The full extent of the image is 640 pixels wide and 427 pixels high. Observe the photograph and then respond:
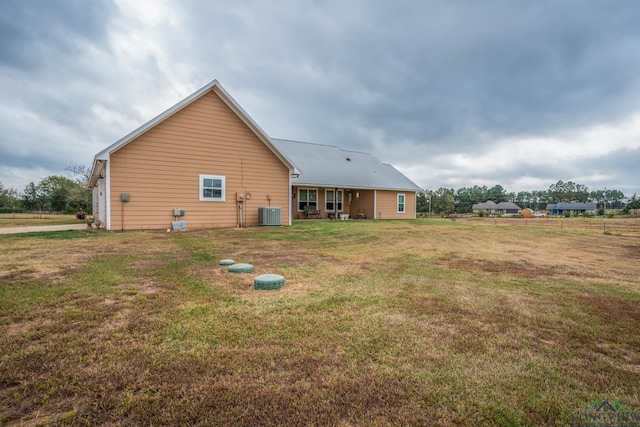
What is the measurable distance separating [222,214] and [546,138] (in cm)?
2983

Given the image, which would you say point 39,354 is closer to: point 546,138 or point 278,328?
point 278,328

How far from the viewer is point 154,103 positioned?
19672 mm

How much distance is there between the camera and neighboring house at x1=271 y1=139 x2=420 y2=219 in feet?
63.6

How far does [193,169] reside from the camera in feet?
38.6

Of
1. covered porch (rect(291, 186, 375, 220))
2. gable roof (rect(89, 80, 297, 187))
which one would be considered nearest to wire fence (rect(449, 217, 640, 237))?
covered porch (rect(291, 186, 375, 220))

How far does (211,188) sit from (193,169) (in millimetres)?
1044

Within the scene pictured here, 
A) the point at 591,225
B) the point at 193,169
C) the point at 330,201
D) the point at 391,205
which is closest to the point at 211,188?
the point at 193,169

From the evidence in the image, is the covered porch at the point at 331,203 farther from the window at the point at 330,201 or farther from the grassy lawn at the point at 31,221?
the grassy lawn at the point at 31,221

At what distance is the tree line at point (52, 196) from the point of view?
1101 inches

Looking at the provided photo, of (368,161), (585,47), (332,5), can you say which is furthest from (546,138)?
(332,5)

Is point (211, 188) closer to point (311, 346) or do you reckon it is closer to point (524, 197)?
point (311, 346)

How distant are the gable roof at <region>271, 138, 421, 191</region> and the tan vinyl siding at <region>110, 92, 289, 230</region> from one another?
5.19 m

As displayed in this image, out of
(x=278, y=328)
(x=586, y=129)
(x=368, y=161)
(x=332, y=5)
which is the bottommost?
(x=278, y=328)

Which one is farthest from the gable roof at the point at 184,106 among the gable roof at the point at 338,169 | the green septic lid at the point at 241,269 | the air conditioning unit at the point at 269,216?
the green septic lid at the point at 241,269
